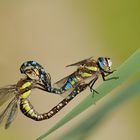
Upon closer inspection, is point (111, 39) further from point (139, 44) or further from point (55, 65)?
point (55, 65)

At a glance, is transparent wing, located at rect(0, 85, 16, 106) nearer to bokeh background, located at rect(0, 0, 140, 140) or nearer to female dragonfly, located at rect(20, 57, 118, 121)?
female dragonfly, located at rect(20, 57, 118, 121)

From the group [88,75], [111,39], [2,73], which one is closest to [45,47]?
[2,73]

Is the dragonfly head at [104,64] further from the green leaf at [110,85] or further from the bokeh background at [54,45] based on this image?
the bokeh background at [54,45]

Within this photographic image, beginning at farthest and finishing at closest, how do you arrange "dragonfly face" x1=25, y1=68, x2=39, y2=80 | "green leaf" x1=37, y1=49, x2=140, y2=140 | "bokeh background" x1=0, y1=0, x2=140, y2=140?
1. "bokeh background" x1=0, y1=0, x2=140, y2=140
2. "dragonfly face" x1=25, y1=68, x2=39, y2=80
3. "green leaf" x1=37, y1=49, x2=140, y2=140

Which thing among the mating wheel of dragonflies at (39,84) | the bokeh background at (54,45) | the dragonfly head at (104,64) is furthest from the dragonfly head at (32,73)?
the bokeh background at (54,45)

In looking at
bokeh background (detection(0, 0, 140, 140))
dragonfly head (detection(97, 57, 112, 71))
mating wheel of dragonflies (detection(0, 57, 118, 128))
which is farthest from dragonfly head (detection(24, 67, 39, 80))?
bokeh background (detection(0, 0, 140, 140))

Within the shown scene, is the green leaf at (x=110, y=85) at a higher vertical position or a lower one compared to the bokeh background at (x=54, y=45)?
lower

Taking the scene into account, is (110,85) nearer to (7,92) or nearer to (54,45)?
(7,92)

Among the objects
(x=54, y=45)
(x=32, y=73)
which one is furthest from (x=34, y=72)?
(x=54, y=45)

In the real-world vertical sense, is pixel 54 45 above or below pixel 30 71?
above
